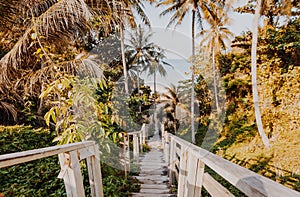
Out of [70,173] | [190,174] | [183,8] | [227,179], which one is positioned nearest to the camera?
[227,179]

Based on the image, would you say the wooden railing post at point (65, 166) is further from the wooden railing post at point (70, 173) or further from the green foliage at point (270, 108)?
the green foliage at point (270, 108)

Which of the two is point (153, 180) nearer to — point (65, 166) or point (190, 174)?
point (190, 174)

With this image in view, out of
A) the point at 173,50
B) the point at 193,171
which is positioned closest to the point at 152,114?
the point at 173,50

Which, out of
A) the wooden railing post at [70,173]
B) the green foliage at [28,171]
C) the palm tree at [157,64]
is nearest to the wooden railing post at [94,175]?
the wooden railing post at [70,173]

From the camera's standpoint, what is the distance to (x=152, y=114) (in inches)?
680

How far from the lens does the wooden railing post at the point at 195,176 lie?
54.8 inches

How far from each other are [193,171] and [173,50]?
12.0 meters

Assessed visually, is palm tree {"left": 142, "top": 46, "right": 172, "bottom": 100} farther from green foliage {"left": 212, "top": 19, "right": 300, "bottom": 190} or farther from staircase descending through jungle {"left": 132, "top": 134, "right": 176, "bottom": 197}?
staircase descending through jungle {"left": 132, "top": 134, "right": 176, "bottom": 197}

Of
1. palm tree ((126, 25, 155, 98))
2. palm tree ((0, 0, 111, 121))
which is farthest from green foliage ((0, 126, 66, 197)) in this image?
palm tree ((126, 25, 155, 98))

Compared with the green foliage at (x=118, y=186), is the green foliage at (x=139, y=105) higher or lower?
higher

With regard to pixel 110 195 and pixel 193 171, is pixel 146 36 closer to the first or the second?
pixel 110 195

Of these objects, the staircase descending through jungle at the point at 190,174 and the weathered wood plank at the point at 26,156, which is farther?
the weathered wood plank at the point at 26,156

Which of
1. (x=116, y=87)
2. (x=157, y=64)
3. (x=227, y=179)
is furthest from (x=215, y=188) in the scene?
(x=157, y=64)

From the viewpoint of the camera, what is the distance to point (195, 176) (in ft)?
4.72
